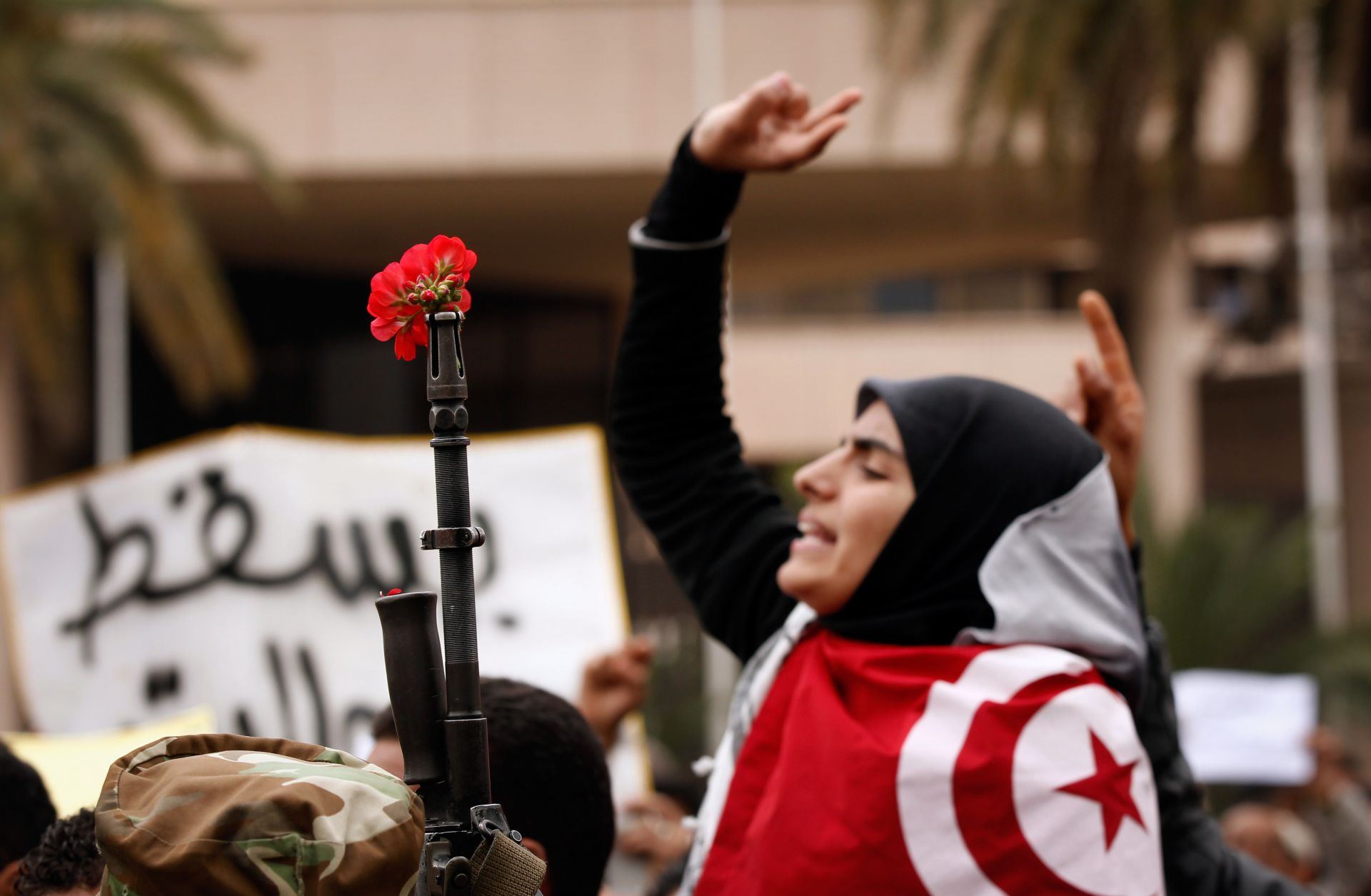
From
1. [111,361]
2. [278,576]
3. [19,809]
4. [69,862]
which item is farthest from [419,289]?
[111,361]

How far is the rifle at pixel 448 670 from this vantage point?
136 cm

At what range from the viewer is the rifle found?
1.36 m

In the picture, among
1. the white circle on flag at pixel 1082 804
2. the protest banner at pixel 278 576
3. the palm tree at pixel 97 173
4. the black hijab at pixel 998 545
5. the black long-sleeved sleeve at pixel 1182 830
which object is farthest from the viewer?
the palm tree at pixel 97 173

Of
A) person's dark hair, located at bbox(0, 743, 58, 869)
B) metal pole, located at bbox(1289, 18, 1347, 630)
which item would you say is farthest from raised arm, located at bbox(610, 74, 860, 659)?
metal pole, located at bbox(1289, 18, 1347, 630)

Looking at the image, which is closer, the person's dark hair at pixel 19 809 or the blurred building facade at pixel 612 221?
the person's dark hair at pixel 19 809

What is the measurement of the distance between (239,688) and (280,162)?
1169 cm

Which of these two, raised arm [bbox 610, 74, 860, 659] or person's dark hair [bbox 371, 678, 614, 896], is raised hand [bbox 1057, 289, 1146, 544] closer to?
raised arm [bbox 610, 74, 860, 659]

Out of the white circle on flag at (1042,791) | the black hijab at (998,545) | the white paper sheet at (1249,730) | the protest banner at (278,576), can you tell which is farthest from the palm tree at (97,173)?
the white circle on flag at (1042,791)

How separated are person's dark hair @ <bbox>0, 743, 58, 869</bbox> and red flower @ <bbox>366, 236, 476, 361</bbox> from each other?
0.97 m

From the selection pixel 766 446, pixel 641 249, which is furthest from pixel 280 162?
pixel 641 249

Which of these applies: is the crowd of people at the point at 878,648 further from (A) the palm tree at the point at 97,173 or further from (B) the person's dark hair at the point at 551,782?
(A) the palm tree at the point at 97,173

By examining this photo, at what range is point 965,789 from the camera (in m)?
1.84

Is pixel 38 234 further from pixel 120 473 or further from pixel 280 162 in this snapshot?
pixel 120 473

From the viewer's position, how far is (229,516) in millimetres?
4461
